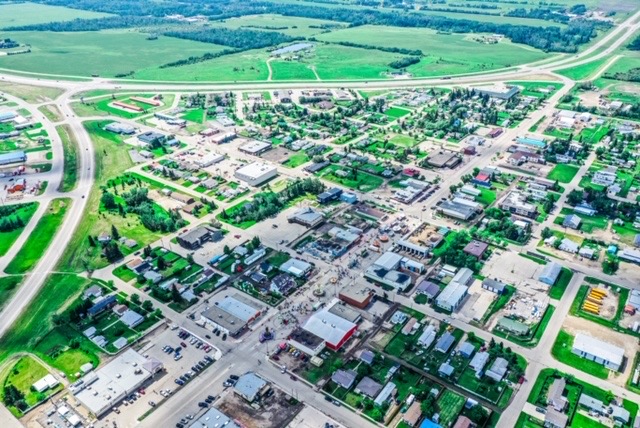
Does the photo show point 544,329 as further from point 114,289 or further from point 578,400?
point 114,289

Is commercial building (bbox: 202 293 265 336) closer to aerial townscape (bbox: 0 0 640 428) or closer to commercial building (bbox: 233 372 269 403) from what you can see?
aerial townscape (bbox: 0 0 640 428)

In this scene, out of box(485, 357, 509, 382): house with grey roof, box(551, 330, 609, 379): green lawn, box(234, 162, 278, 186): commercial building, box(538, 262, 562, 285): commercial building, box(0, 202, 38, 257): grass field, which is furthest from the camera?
box(234, 162, 278, 186): commercial building

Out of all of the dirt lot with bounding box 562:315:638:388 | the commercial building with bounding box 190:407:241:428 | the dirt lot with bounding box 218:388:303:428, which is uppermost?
the dirt lot with bounding box 562:315:638:388

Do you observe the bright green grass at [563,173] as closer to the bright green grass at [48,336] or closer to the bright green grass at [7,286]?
the bright green grass at [48,336]

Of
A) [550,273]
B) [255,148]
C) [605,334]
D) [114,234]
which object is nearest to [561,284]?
[550,273]

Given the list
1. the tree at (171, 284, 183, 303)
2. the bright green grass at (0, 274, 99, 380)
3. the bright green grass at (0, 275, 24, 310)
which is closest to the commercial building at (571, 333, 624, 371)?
the tree at (171, 284, 183, 303)

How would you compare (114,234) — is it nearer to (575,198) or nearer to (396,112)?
(575,198)

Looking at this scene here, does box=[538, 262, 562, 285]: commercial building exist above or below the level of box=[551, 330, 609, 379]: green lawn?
above
